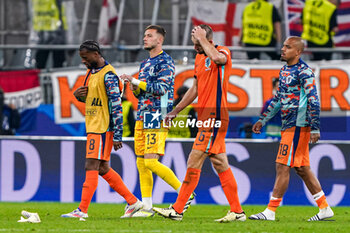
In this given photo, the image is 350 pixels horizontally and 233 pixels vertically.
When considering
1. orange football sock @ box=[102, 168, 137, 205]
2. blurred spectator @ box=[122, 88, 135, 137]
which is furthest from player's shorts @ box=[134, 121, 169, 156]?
blurred spectator @ box=[122, 88, 135, 137]

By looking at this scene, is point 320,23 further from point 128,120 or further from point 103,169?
point 103,169

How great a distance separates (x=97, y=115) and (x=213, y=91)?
1376 mm

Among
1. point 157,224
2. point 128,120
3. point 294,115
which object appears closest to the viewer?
point 157,224

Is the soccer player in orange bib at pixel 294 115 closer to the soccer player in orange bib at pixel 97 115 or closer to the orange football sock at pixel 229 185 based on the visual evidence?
the orange football sock at pixel 229 185

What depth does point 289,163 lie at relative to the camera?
9.89 metres

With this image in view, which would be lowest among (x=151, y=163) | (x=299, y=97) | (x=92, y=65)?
(x=151, y=163)

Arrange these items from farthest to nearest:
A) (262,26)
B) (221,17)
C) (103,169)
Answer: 1. (221,17)
2. (262,26)
3. (103,169)

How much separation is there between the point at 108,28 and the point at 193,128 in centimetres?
601

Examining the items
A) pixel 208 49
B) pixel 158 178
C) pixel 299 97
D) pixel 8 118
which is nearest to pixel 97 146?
pixel 208 49

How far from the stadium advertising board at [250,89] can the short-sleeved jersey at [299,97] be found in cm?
580

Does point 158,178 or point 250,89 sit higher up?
point 250,89

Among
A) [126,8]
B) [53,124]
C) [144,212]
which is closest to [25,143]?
[53,124]

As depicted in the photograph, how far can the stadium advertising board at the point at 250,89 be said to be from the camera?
1590 centimetres

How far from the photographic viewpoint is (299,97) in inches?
387
